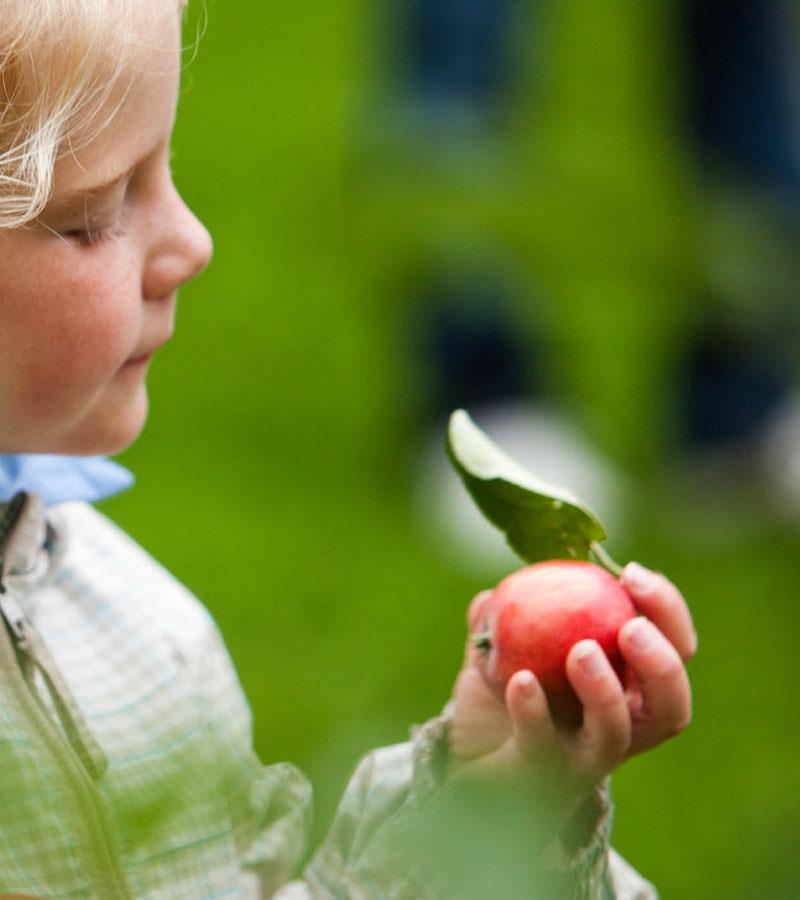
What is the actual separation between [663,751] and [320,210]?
87.4 inches

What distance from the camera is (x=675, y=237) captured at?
4.02 m

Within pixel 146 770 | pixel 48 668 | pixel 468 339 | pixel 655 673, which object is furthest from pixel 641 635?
pixel 468 339

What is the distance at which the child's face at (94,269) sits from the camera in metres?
1.17

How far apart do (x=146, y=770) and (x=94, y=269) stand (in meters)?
0.70

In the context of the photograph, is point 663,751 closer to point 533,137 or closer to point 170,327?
point 170,327

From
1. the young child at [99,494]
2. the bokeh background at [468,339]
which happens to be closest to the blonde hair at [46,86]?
the young child at [99,494]

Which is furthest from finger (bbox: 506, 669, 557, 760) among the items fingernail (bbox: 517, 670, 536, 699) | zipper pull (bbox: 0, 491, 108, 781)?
zipper pull (bbox: 0, 491, 108, 781)

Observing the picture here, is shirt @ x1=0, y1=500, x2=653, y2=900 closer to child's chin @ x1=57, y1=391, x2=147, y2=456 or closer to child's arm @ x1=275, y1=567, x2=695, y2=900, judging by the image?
child's arm @ x1=275, y1=567, x2=695, y2=900

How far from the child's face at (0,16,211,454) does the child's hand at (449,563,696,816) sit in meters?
0.38

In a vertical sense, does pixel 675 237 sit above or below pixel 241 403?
above

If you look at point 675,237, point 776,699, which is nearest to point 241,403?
point 675,237

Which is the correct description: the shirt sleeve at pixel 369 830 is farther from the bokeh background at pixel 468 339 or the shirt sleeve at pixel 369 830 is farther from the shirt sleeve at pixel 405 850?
the bokeh background at pixel 468 339

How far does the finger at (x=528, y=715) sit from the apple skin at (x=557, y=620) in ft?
0.15

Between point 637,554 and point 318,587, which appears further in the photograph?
point 637,554
